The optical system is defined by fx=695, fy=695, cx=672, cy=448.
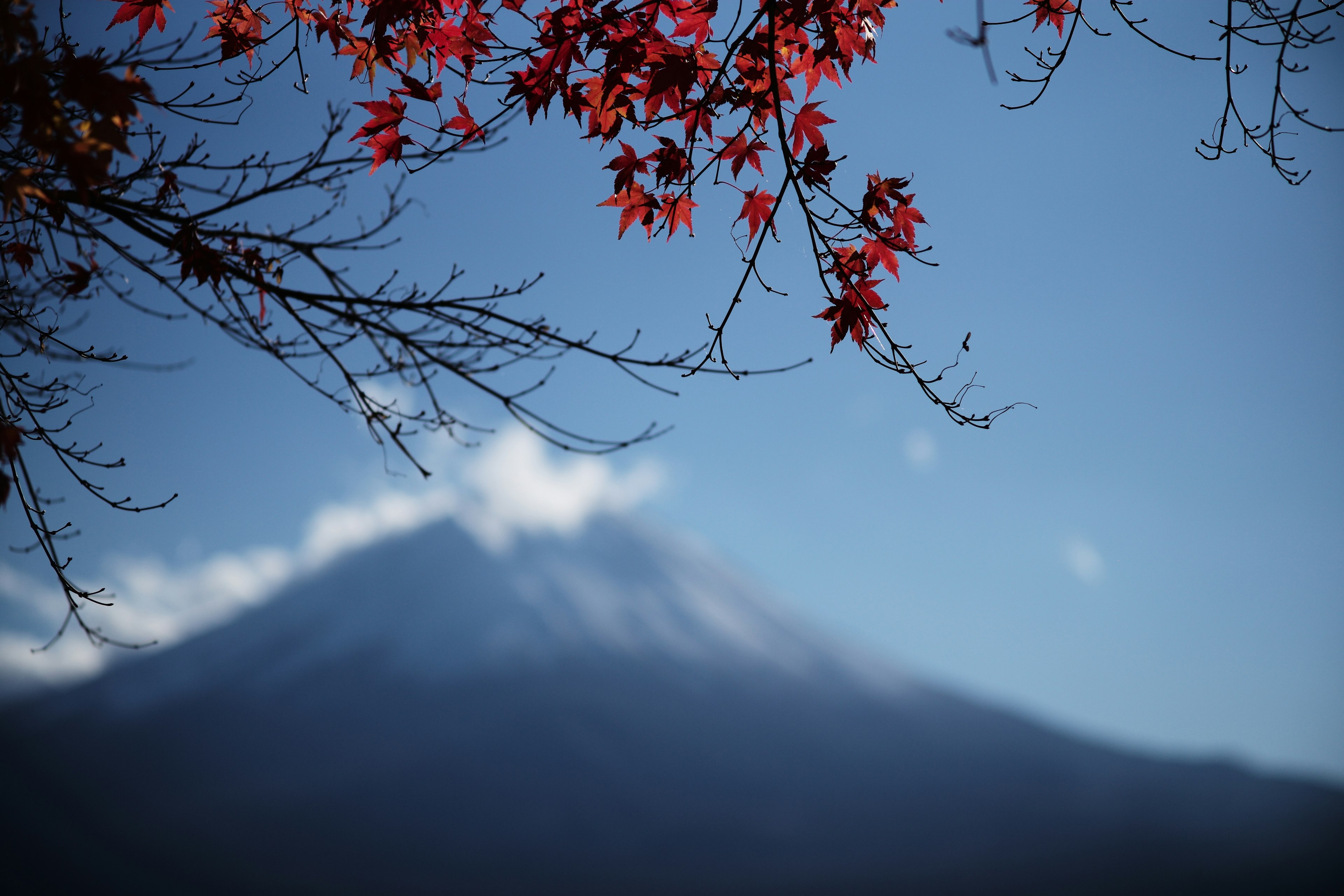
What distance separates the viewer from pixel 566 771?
185ft

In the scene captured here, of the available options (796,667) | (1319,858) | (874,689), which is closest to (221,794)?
(796,667)

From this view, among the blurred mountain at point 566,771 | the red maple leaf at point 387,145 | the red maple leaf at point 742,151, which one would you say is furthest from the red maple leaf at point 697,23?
the blurred mountain at point 566,771

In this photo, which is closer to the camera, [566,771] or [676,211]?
[676,211]

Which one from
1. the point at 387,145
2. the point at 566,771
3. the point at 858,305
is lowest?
the point at 858,305

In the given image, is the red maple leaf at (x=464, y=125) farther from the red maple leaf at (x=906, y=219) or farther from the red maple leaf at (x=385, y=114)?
the red maple leaf at (x=906, y=219)

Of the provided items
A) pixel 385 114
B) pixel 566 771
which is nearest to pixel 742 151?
pixel 385 114

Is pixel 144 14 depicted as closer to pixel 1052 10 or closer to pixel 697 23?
pixel 697 23

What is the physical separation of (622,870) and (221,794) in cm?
3334

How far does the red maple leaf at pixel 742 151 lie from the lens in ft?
6.79

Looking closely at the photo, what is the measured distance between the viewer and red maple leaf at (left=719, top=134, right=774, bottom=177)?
6.79ft

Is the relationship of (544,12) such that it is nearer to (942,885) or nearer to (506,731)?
(942,885)

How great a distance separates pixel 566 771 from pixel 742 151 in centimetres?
6118

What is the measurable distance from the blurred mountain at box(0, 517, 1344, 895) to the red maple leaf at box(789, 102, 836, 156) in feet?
164

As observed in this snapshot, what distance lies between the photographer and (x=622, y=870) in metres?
45.9
